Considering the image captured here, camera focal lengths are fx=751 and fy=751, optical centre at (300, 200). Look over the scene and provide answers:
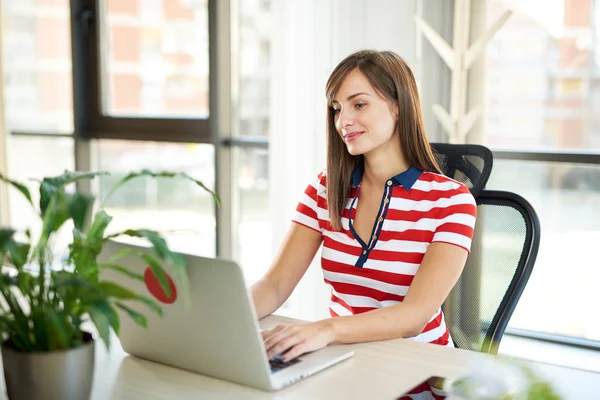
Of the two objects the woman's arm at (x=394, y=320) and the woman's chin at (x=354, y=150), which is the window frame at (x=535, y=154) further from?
the woman's arm at (x=394, y=320)

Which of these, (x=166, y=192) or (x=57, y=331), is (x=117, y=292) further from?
(x=166, y=192)

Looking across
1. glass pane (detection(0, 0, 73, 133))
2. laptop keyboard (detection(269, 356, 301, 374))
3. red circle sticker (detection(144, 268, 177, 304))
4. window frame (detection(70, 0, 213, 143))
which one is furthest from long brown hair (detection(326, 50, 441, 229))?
glass pane (detection(0, 0, 73, 133))

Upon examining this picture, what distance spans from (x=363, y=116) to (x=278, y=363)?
67 cm

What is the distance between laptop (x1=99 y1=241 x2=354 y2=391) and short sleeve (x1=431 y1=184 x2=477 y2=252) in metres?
0.42

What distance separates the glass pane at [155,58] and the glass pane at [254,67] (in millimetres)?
185

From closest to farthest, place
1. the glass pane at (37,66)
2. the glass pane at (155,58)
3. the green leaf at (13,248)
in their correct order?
the green leaf at (13,248)
the glass pane at (155,58)
the glass pane at (37,66)

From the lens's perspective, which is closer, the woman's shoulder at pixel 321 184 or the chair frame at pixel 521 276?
the chair frame at pixel 521 276

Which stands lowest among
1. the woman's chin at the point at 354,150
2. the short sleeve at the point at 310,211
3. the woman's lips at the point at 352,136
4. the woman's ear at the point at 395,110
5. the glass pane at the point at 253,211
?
the glass pane at the point at 253,211

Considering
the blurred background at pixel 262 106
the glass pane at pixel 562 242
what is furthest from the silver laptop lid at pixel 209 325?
the glass pane at pixel 562 242

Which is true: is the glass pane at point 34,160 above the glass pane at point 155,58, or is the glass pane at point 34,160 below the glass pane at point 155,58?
below

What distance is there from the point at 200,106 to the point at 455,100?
1.31 meters

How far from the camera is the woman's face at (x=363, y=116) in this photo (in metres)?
1.68

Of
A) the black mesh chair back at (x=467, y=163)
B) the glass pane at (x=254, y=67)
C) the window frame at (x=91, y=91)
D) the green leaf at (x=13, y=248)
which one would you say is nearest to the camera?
the green leaf at (x=13, y=248)

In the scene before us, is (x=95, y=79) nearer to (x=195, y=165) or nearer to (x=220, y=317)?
(x=195, y=165)
